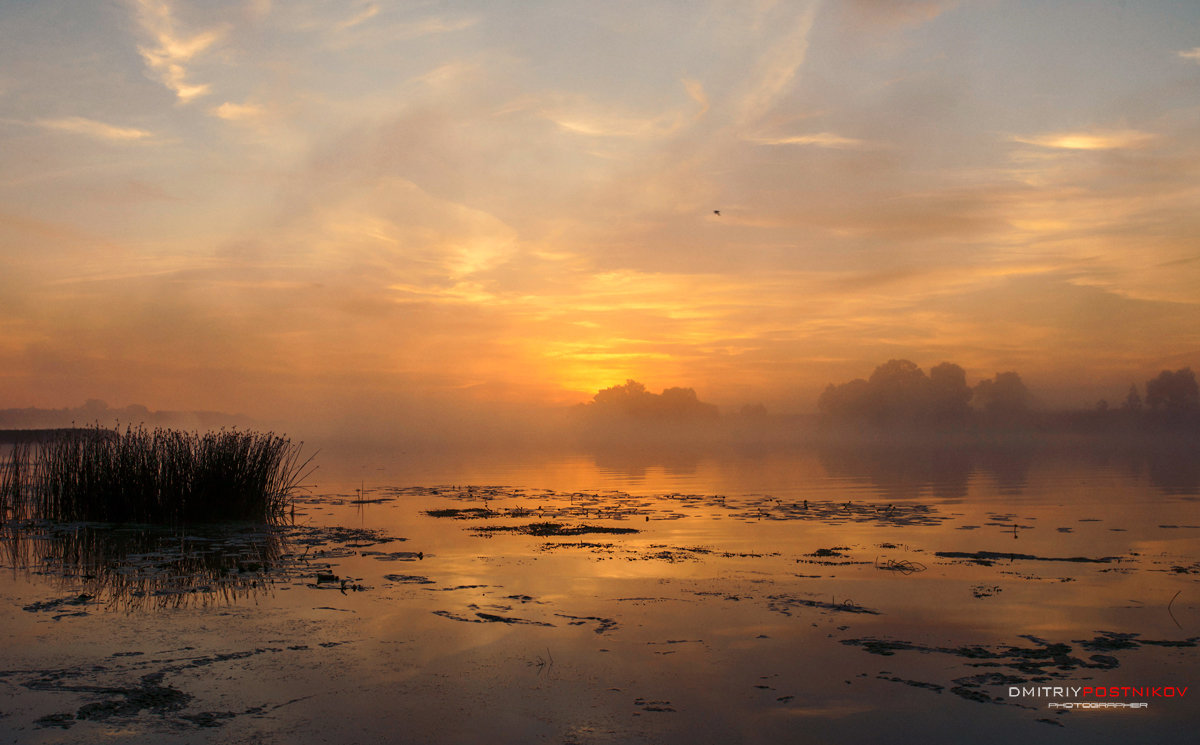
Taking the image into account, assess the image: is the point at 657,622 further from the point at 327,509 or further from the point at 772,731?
the point at 327,509

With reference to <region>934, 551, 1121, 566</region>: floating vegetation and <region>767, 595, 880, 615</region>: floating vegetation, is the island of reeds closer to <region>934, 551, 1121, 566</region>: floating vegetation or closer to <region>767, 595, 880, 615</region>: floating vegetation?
<region>767, 595, 880, 615</region>: floating vegetation

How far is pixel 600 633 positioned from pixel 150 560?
9524 mm

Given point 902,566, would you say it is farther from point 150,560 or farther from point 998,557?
point 150,560

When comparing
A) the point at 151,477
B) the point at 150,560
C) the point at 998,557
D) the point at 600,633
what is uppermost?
the point at 151,477

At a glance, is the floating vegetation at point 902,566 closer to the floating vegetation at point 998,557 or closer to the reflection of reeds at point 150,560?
the floating vegetation at point 998,557

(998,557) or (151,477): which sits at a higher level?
(151,477)

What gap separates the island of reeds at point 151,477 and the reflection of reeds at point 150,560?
0.83 m

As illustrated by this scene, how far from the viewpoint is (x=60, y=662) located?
8.07 meters

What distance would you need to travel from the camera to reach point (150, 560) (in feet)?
46.9

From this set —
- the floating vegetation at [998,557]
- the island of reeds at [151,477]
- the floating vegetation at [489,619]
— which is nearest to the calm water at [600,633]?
the floating vegetation at [489,619]

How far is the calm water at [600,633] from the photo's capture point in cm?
671

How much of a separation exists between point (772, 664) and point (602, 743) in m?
2.76

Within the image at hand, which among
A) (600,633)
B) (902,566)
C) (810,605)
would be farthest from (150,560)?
(902,566)

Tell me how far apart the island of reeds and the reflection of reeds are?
825mm
